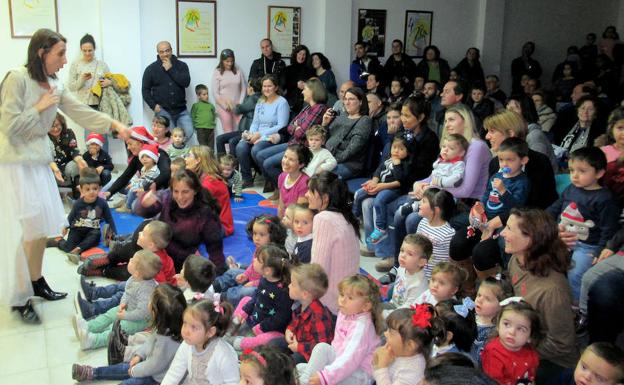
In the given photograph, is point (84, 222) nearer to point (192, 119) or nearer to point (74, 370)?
point (74, 370)

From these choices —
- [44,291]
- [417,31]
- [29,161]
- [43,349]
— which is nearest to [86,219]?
[44,291]

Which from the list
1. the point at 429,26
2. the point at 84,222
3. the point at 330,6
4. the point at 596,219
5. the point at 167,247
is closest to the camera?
the point at 596,219

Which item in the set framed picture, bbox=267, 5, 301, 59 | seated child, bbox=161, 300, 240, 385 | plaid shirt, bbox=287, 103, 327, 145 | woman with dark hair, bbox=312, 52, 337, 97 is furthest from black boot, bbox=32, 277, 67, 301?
framed picture, bbox=267, 5, 301, 59

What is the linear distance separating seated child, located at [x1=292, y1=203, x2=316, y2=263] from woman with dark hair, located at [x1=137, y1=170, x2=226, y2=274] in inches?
29.1

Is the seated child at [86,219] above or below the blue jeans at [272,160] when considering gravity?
below

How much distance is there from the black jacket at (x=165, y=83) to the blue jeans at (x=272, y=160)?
2002 mm

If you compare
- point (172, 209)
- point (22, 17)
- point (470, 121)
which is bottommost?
point (172, 209)

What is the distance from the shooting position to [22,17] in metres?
7.39

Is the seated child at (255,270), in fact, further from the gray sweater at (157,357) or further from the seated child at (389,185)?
the seated child at (389,185)

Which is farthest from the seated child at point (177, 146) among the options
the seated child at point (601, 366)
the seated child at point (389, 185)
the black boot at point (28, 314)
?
the seated child at point (601, 366)

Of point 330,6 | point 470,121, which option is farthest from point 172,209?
point 330,6

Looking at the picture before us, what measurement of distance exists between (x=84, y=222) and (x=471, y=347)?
3.35 meters

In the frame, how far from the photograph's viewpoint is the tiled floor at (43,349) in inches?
127

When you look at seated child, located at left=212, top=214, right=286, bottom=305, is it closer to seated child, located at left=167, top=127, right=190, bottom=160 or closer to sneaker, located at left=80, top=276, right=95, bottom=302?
sneaker, located at left=80, top=276, right=95, bottom=302
